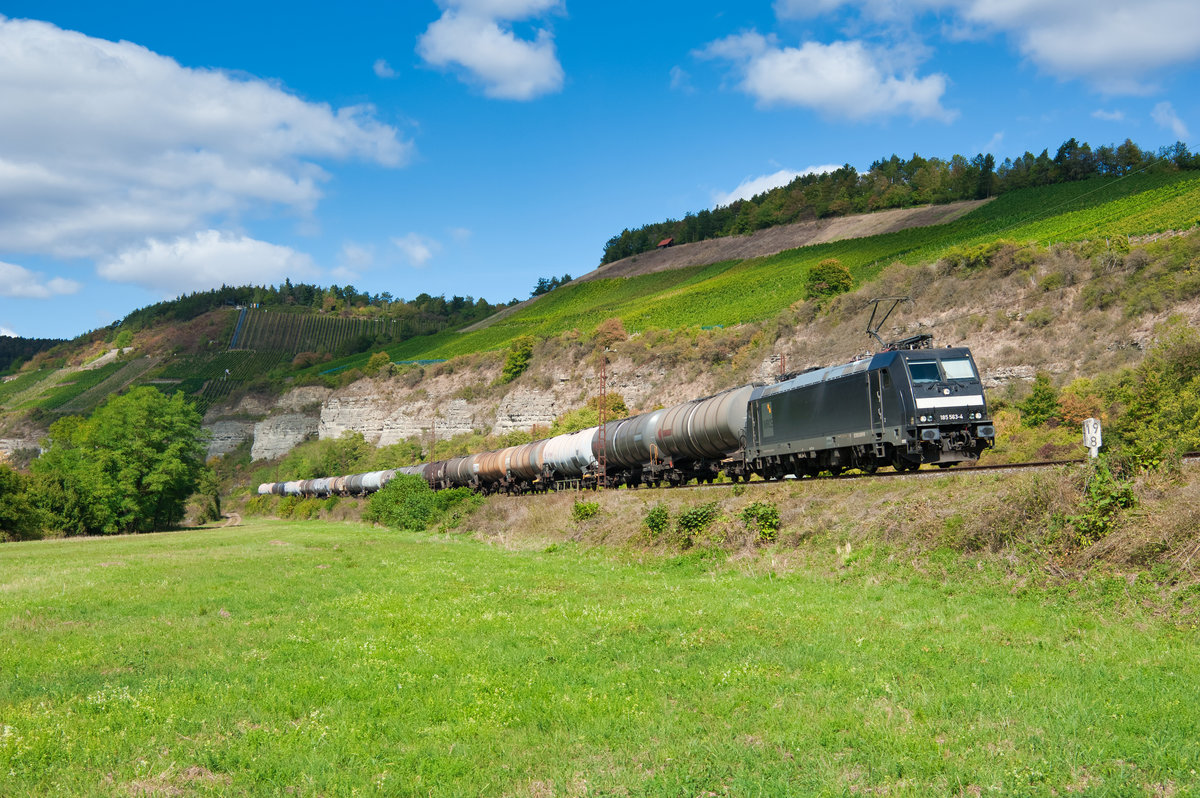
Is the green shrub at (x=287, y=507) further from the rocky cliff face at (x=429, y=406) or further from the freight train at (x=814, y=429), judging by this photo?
the freight train at (x=814, y=429)

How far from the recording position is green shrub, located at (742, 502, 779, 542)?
2105 centimetres

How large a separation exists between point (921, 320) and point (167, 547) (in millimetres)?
49099

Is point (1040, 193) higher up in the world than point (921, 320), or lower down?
higher up

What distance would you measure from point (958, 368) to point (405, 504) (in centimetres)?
3420

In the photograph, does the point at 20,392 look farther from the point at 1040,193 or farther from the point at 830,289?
the point at 1040,193

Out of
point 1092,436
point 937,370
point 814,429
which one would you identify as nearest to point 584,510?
point 814,429

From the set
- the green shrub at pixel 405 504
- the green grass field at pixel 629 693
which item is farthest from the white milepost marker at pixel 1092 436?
the green shrub at pixel 405 504

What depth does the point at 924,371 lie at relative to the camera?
22688 millimetres

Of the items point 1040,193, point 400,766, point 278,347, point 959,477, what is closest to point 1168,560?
point 959,477

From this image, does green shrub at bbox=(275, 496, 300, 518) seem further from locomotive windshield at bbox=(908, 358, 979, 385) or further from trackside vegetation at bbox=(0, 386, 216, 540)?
locomotive windshield at bbox=(908, 358, 979, 385)

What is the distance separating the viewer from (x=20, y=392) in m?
189

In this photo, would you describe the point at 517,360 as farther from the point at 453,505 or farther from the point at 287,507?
the point at 453,505

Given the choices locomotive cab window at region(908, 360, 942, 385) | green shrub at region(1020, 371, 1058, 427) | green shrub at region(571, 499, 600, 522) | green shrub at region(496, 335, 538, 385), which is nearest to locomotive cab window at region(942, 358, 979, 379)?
locomotive cab window at region(908, 360, 942, 385)

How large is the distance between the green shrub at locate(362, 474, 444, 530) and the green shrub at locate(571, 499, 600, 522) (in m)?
16.2
